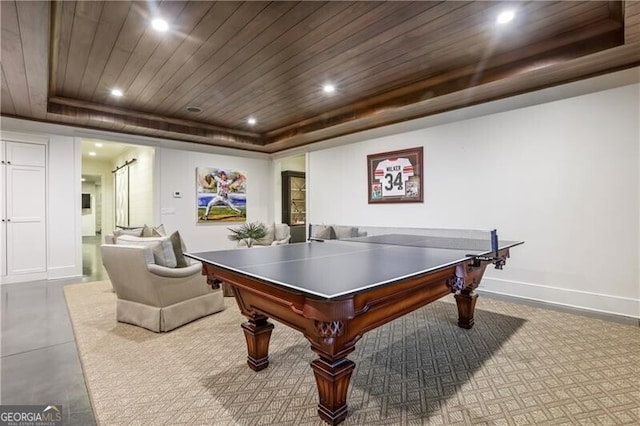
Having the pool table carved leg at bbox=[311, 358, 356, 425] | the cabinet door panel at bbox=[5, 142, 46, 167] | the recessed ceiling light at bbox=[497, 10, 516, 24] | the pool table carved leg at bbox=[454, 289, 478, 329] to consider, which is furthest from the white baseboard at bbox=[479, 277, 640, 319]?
the cabinet door panel at bbox=[5, 142, 46, 167]

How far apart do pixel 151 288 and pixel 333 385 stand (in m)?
2.11

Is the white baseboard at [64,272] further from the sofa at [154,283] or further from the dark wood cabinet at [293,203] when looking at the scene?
the dark wood cabinet at [293,203]

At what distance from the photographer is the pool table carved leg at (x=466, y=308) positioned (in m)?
3.01

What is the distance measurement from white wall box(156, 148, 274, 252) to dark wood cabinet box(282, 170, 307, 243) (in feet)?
2.35

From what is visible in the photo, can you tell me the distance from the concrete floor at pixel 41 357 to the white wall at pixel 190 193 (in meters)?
2.55

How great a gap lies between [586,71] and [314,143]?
4566 millimetres

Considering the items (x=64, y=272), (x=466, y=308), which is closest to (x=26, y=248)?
(x=64, y=272)

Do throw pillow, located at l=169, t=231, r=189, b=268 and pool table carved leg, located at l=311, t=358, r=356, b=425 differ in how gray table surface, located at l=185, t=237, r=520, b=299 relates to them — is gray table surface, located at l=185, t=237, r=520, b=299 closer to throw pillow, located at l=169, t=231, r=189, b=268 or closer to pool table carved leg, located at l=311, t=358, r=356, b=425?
pool table carved leg, located at l=311, t=358, r=356, b=425

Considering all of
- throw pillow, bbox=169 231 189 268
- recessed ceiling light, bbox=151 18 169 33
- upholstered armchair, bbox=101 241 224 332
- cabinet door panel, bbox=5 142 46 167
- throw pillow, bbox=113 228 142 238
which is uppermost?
recessed ceiling light, bbox=151 18 169 33

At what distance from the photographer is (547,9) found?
2543 millimetres

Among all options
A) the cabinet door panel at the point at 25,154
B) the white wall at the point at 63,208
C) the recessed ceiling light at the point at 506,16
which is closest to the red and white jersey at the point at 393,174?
the recessed ceiling light at the point at 506,16

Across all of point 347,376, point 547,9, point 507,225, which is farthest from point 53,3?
point 507,225

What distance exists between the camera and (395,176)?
17.6 ft

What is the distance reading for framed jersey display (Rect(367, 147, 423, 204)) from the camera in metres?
5.08
